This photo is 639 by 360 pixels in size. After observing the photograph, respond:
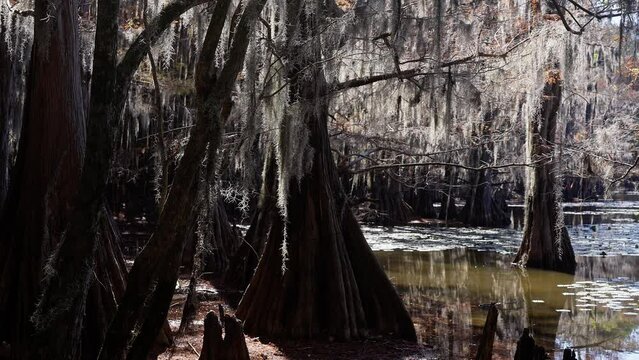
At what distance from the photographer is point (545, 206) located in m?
15.1

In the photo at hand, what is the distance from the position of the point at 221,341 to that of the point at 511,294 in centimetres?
824

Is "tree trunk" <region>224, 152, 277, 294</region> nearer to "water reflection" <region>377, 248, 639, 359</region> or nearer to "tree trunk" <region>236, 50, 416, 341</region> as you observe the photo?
"tree trunk" <region>236, 50, 416, 341</region>

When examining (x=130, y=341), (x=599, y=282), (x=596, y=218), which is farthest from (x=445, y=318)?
(x=596, y=218)

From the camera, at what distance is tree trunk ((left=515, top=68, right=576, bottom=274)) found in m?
14.9

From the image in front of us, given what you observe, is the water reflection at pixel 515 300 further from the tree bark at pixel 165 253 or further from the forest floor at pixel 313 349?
the tree bark at pixel 165 253

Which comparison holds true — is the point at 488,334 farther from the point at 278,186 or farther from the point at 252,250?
the point at 252,250

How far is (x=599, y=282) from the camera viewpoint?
44.7 ft

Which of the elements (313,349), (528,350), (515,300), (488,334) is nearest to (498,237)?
(515,300)

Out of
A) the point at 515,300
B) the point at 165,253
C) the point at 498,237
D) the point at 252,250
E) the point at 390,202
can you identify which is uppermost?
the point at 390,202

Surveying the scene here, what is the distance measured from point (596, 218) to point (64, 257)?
32.5 m

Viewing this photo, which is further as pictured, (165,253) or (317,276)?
(317,276)

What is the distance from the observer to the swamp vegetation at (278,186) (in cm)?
410

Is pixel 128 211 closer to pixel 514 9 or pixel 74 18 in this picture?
pixel 514 9

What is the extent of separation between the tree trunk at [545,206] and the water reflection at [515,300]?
429 millimetres
